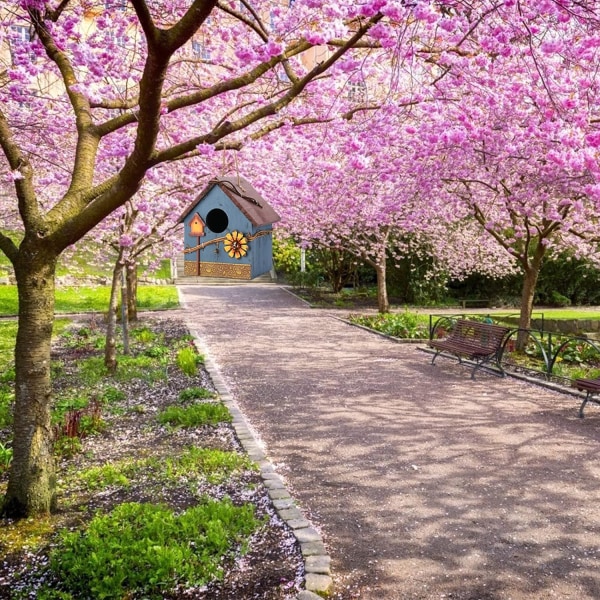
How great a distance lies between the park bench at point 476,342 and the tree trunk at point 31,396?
7356 millimetres

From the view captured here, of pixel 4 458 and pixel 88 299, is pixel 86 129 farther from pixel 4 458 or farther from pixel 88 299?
pixel 88 299

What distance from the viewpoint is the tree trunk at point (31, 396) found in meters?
4.85

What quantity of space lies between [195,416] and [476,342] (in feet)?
18.7

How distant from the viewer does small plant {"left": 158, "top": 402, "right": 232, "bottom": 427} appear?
7488 millimetres

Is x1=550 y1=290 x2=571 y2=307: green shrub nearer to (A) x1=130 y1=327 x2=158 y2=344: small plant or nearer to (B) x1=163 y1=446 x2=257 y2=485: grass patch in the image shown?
(A) x1=130 y1=327 x2=158 y2=344: small plant

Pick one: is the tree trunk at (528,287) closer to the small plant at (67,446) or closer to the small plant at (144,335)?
the small plant at (144,335)

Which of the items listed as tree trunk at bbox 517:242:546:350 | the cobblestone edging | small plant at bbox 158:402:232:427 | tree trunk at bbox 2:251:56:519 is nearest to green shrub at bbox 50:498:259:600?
the cobblestone edging

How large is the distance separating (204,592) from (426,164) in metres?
8.78

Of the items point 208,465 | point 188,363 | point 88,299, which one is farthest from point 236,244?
point 88,299

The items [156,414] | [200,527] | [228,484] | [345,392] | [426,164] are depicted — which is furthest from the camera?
[426,164]

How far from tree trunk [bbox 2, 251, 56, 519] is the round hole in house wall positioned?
548cm

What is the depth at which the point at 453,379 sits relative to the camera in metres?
10.3

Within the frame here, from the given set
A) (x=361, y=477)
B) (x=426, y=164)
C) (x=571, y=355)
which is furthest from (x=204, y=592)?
(x=571, y=355)

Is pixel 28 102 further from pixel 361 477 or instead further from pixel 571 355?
pixel 571 355
